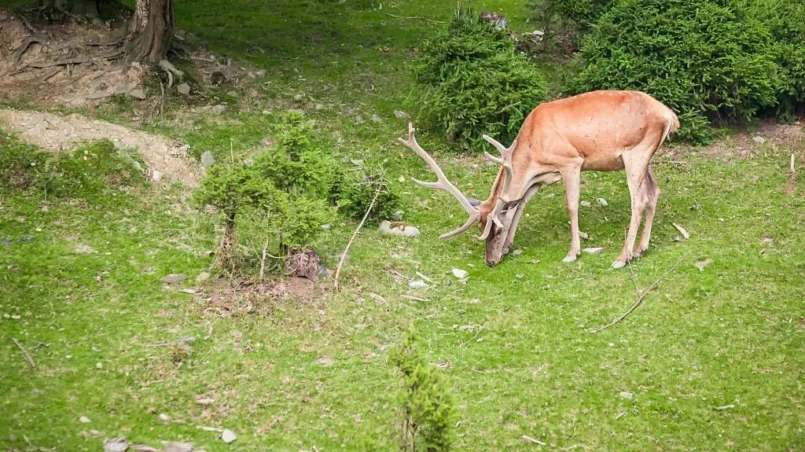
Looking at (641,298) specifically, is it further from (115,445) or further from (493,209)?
(115,445)

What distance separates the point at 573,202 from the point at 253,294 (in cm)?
390

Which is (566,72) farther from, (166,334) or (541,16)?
(166,334)

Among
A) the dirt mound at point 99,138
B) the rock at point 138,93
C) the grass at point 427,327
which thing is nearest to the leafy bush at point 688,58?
the grass at point 427,327

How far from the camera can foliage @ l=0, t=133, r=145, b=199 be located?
1129 centimetres

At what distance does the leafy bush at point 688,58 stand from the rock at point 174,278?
7.21 m

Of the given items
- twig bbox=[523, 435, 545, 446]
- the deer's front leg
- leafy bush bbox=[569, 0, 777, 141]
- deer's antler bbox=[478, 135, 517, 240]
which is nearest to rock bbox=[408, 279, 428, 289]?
deer's antler bbox=[478, 135, 517, 240]

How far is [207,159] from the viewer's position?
1260 centimetres

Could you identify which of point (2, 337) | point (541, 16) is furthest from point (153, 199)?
point (541, 16)

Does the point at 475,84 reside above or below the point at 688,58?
below

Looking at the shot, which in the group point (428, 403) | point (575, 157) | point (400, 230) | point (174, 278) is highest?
point (428, 403)

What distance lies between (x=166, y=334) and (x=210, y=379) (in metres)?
0.86

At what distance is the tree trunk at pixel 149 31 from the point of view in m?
13.9

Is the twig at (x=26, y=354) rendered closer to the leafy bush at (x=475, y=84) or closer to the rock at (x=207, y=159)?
the rock at (x=207, y=159)

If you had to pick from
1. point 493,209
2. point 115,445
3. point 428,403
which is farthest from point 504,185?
point 115,445
